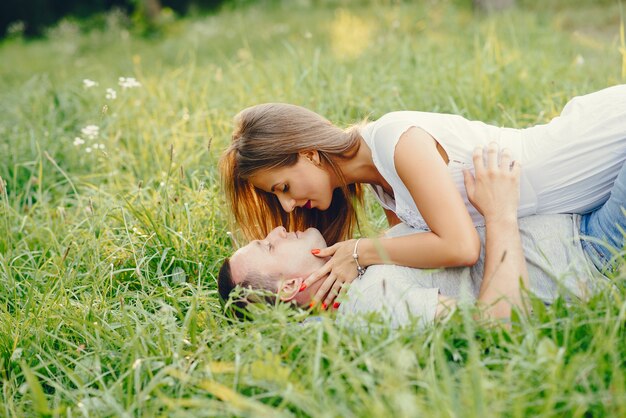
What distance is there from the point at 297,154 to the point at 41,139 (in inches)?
102

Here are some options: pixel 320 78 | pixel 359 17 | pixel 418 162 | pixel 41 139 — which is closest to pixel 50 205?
pixel 41 139

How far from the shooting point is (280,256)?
2619 mm

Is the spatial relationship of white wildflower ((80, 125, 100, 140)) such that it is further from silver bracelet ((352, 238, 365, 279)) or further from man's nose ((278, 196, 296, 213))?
silver bracelet ((352, 238, 365, 279))

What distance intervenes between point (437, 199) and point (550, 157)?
60cm

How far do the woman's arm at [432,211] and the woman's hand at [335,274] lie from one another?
0.64ft

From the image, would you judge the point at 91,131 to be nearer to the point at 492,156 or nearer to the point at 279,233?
the point at 279,233

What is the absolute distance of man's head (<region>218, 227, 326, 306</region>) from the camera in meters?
2.53

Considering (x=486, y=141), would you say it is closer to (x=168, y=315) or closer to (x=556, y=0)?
(x=168, y=315)

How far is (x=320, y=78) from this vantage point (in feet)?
15.6

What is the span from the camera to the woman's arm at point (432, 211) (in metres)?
2.32

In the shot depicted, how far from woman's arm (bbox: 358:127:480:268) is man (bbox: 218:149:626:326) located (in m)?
0.06

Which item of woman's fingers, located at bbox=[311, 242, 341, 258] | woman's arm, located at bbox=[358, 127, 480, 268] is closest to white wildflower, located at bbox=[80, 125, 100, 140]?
woman's fingers, located at bbox=[311, 242, 341, 258]

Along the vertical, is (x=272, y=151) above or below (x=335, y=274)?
above

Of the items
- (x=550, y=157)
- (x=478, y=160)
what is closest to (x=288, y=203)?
(x=478, y=160)
